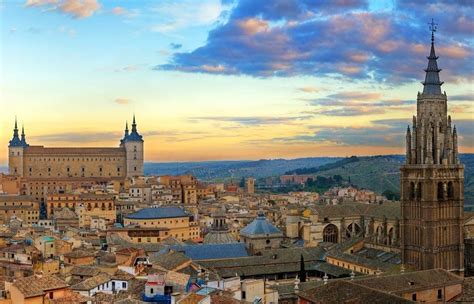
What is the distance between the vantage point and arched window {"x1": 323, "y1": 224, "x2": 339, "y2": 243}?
62.1 meters

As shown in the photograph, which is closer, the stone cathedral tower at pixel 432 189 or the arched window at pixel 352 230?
the stone cathedral tower at pixel 432 189

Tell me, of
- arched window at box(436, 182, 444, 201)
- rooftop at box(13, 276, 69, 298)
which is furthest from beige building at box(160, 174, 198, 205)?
rooftop at box(13, 276, 69, 298)

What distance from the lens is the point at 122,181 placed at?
106 metres

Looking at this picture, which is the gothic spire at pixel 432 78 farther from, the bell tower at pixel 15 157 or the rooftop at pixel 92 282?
the bell tower at pixel 15 157

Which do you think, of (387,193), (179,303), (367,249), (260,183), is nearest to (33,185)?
(387,193)

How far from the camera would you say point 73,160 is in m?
120

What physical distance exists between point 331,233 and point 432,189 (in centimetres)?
1664

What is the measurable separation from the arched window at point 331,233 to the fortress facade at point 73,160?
62865 millimetres

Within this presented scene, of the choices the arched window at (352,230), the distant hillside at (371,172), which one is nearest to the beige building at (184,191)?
the arched window at (352,230)

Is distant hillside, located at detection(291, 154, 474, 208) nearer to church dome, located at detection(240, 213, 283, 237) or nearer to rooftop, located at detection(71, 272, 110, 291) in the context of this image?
church dome, located at detection(240, 213, 283, 237)

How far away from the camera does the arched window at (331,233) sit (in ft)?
204

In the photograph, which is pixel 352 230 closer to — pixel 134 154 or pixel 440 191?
pixel 440 191

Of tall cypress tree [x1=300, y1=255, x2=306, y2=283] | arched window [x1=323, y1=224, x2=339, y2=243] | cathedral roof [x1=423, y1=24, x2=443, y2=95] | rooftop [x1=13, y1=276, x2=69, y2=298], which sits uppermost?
cathedral roof [x1=423, y1=24, x2=443, y2=95]

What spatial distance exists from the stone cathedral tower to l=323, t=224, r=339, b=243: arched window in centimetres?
1346
